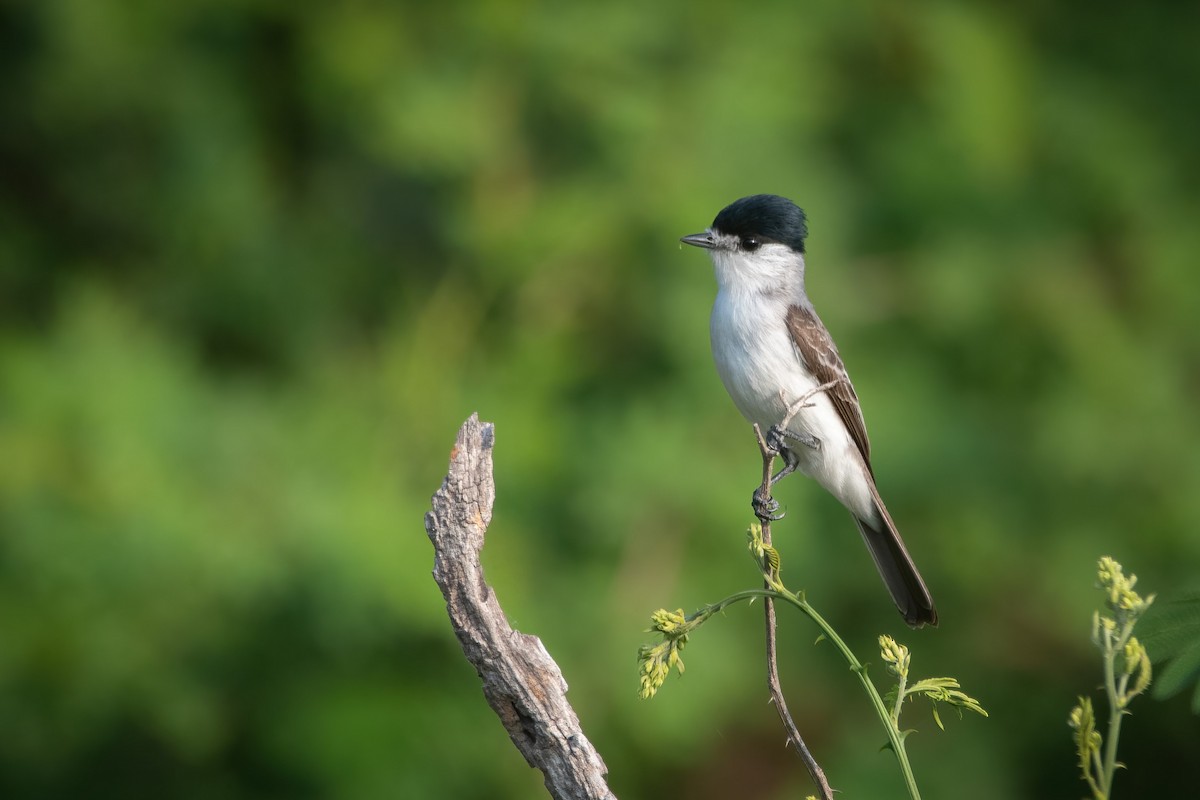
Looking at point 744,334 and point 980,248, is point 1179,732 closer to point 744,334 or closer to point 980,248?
point 980,248

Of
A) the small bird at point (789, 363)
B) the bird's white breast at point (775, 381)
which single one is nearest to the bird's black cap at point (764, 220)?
the small bird at point (789, 363)

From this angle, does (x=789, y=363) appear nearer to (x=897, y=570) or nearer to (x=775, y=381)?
(x=775, y=381)

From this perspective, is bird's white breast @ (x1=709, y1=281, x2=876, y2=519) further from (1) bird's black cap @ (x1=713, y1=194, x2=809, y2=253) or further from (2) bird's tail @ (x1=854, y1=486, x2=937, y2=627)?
(1) bird's black cap @ (x1=713, y1=194, x2=809, y2=253)

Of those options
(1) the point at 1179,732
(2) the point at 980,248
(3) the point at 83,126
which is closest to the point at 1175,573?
(1) the point at 1179,732

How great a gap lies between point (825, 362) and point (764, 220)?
1.74 feet

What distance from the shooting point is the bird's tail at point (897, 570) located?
Answer: 13.7 feet

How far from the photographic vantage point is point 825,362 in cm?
442

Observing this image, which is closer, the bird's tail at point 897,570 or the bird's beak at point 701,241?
the bird's tail at point 897,570

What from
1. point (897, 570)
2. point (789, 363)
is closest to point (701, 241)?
point (789, 363)

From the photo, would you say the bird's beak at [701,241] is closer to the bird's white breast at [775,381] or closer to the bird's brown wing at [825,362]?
the bird's white breast at [775,381]

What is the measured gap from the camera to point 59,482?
5.55 meters

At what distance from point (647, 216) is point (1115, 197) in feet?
8.69

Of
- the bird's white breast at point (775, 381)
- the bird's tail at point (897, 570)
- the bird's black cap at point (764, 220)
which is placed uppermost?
the bird's black cap at point (764, 220)

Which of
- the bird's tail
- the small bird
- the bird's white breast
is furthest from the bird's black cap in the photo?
the bird's tail
